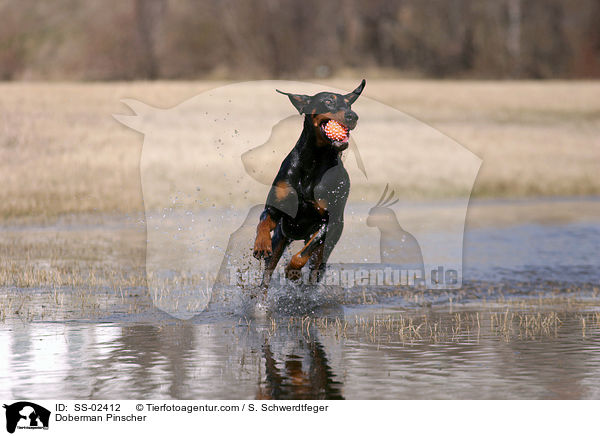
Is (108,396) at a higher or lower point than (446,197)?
lower

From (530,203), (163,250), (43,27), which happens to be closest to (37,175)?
(163,250)

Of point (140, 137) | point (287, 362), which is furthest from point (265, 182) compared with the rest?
point (287, 362)

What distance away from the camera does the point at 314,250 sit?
9219 mm

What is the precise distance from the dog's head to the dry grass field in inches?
369

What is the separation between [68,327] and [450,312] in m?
3.38

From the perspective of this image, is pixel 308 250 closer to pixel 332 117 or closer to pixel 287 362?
pixel 332 117

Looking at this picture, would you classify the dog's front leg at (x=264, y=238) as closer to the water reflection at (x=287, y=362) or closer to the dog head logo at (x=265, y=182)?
the water reflection at (x=287, y=362)

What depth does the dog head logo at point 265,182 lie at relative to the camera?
34.6ft

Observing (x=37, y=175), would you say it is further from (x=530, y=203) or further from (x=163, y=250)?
(x=530, y=203)
